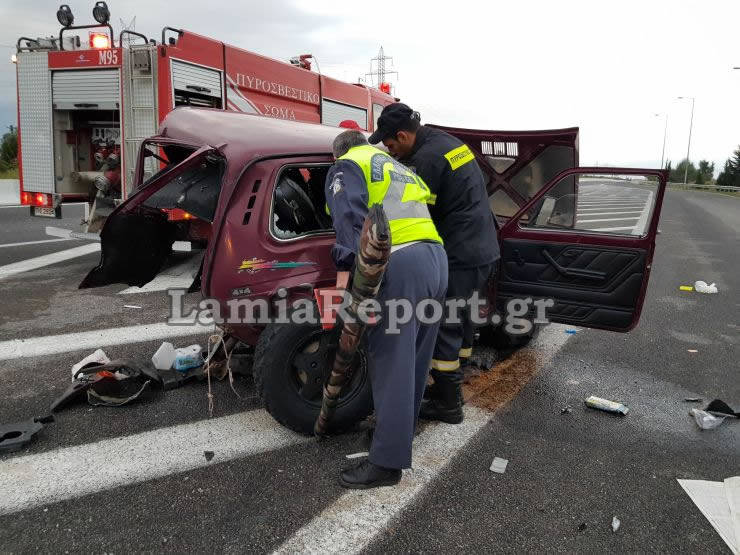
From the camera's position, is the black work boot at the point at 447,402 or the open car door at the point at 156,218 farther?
the black work boot at the point at 447,402

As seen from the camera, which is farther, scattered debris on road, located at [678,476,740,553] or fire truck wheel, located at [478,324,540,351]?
fire truck wheel, located at [478,324,540,351]

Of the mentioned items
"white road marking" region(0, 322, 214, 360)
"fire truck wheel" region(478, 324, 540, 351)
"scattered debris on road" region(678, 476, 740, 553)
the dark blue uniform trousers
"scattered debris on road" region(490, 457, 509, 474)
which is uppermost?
the dark blue uniform trousers

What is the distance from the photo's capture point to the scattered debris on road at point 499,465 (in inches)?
115

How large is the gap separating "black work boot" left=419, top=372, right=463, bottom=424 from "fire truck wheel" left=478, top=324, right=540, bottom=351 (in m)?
1.35

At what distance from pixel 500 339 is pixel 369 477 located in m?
2.37

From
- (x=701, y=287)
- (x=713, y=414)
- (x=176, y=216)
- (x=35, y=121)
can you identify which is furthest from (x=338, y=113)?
(x=713, y=414)

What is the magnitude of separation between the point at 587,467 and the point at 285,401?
1.65m

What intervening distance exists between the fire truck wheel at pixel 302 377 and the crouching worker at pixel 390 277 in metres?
0.44

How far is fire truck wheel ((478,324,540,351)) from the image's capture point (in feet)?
15.5

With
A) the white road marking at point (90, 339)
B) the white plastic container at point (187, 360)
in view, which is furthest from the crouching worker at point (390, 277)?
the white road marking at point (90, 339)

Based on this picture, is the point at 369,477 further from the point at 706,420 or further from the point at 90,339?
the point at 90,339

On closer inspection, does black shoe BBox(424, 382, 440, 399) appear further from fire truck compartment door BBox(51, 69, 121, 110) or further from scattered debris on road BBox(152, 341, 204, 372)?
fire truck compartment door BBox(51, 69, 121, 110)

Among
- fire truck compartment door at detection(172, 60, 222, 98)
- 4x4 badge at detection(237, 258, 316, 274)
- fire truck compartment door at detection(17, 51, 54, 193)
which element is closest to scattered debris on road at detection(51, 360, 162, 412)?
4x4 badge at detection(237, 258, 316, 274)

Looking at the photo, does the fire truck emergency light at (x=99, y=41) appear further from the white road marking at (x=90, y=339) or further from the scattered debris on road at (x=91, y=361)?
the scattered debris on road at (x=91, y=361)
